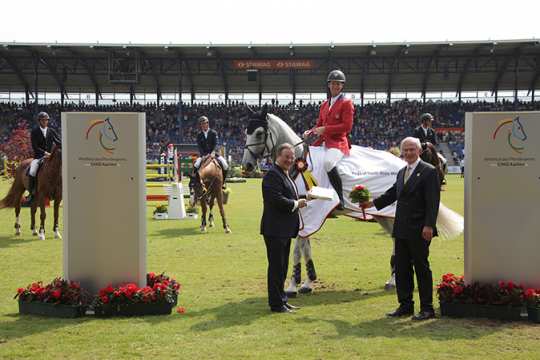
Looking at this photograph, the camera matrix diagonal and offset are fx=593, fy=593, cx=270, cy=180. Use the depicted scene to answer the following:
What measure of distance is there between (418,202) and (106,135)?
3.72 meters

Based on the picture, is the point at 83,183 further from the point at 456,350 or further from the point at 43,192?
the point at 43,192

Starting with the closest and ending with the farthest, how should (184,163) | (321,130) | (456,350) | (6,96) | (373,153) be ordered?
(456,350) → (321,130) → (373,153) → (184,163) → (6,96)

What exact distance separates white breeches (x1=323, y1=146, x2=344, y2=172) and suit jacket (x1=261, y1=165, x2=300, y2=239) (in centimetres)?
138

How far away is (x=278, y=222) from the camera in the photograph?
711cm

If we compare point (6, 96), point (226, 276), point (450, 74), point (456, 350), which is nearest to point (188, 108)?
point (6, 96)

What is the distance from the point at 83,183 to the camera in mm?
6996

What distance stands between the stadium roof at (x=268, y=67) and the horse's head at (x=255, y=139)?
37.2m

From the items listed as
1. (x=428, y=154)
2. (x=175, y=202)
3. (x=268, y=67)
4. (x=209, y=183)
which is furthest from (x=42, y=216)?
(x=268, y=67)

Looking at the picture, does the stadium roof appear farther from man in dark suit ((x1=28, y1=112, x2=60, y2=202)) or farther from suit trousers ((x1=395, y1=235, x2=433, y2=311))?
suit trousers ((x1=395, y1=235, x2=433, y2=311))

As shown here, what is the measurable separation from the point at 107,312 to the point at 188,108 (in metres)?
49.8

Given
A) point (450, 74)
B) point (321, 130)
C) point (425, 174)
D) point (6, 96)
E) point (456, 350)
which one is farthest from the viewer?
point (6, 96)

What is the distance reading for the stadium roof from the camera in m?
45.1

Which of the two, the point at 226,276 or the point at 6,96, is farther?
the point at 6,96

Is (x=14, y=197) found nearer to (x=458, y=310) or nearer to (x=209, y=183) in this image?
(x=209, y=183)
